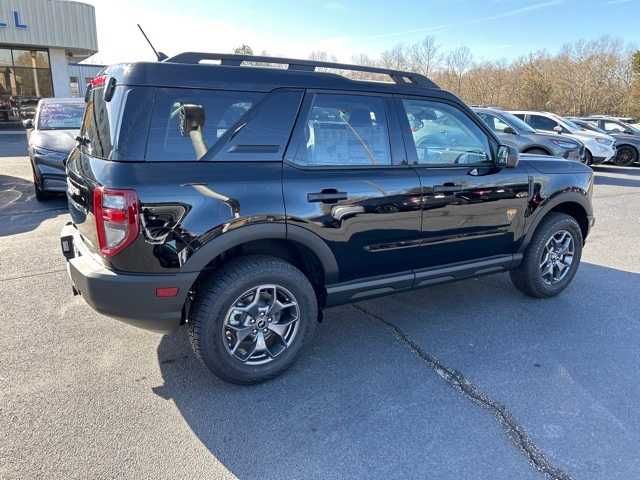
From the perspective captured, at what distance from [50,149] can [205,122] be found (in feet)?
20.2

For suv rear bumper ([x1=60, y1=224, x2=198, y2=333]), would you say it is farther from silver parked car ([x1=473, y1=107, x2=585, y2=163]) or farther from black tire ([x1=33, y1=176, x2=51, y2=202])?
silver parked car ([x1=473, y1=107, x2=585, y2=163])

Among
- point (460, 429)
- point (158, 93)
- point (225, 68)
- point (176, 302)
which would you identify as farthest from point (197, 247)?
point (460, 429)

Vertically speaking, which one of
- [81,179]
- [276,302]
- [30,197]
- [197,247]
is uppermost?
[81,179]

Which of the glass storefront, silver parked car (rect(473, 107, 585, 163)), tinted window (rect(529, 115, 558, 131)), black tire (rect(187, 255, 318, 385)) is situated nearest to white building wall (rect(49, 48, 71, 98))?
the glass storefront

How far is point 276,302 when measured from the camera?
2873 mm

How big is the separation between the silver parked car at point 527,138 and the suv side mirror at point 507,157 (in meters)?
7.39

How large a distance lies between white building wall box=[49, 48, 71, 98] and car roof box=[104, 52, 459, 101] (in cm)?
2380

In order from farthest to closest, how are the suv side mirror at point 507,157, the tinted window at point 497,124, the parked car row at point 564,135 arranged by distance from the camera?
the tinted window at point 497,124 < the parked car row at point 564,135 < the suv side mirror at point 507,157

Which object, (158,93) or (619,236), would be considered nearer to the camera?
(158,93)

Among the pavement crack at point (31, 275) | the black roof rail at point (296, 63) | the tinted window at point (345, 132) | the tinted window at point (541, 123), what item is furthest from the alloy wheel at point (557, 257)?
the tinted window at point (541, 123)

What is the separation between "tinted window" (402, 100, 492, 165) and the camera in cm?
336

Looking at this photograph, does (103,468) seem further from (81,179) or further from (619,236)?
(619,236)

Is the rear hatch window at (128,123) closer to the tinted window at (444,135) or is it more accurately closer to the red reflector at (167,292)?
the red reflector at (167,292)

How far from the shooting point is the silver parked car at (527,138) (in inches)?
420
